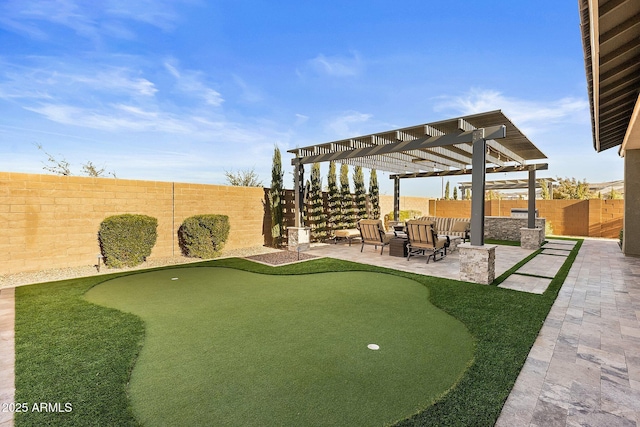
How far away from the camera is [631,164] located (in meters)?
8.82

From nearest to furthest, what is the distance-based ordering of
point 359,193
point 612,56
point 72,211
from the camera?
point 612,56 → point 72,211 → point 359,193

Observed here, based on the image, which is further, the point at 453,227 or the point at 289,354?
the point at 453,227

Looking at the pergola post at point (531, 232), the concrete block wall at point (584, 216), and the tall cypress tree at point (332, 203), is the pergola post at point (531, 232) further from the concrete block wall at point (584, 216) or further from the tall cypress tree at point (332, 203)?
the tall cypress tree at point (332, 203)

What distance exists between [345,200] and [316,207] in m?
1.83

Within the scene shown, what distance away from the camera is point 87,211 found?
745cm

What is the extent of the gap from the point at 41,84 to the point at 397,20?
34.9 feet

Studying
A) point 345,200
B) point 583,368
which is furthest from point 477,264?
point 345,200

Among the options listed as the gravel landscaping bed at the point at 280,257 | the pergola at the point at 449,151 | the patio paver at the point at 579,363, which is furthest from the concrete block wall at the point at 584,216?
the gravel landscaping bed at the point at 280,257

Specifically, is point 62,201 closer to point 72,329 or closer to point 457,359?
point 72,329

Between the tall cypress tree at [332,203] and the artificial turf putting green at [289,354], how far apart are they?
7.81m

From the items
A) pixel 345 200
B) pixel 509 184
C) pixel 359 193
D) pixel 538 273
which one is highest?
pixel 509 184

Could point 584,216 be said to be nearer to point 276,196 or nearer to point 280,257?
point 276,196

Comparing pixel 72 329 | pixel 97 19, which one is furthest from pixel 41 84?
pixel 72 329

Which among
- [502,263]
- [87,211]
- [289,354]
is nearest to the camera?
[289,354]
